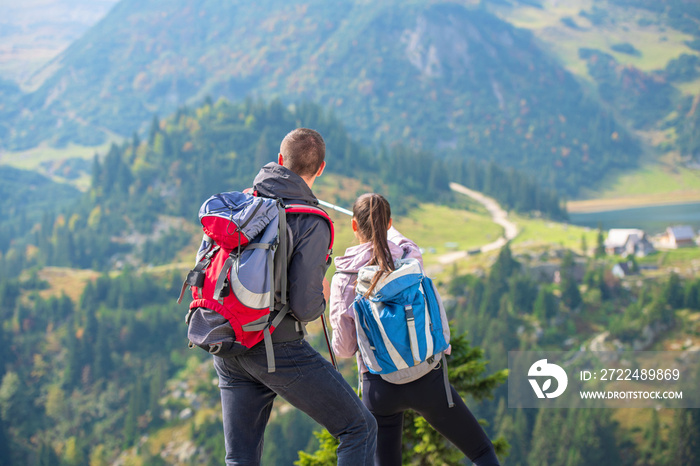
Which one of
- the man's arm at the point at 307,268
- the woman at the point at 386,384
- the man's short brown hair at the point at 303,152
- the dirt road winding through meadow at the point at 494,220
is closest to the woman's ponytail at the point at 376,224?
the woman at the point at 386,384

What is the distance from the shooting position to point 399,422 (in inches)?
153

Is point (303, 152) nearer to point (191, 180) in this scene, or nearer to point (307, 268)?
point (307, 268)

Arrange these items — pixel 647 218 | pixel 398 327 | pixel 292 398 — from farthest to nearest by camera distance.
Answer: pixel 647 218, pixel 398 327, pixel 292 398

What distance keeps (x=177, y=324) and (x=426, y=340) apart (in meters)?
108

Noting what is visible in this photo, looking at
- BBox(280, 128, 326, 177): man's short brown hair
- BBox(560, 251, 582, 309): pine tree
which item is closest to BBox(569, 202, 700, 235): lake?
BBox(560, 251, 582, 309): pine tree

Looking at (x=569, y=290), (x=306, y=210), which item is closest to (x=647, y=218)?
(x=569, y=290)

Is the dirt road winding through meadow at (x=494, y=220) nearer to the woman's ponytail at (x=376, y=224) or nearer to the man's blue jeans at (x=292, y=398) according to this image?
the woman's ponytail at (x=376, y=224)

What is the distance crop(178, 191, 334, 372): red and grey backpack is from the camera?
122 inches

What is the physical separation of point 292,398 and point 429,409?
89 cm

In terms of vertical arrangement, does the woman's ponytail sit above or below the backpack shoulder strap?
below

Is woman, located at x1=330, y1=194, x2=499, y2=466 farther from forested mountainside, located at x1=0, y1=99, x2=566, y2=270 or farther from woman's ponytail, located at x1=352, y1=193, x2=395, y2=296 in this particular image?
forested mountainside, located at x1=0, y1=99, x2=566, y2=270

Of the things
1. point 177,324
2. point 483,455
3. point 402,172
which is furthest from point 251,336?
point 402,172

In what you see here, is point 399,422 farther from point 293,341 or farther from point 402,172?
point 402,172

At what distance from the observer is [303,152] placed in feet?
11.6
